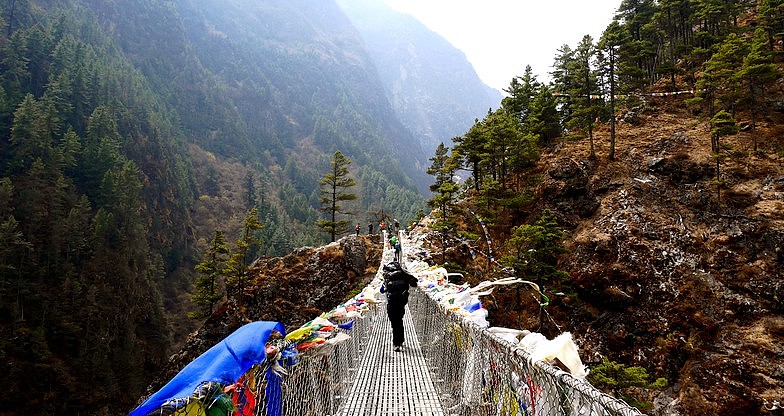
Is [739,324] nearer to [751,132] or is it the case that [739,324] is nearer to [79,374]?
[751,132]

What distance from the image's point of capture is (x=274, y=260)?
2634cm

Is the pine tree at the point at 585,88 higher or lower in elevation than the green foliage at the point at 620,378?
higher

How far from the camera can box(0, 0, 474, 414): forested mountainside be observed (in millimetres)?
32656

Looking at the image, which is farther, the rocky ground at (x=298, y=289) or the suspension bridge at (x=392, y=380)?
the rocky ground at (x=298, y=289)

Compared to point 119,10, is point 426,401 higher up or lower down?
lower down

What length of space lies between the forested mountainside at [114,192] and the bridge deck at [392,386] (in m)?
22.6

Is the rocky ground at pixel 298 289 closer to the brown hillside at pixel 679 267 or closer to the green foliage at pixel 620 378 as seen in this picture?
the brown hillside at pixel 679 267

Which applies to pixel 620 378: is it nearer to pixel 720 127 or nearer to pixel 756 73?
pixel 720 127

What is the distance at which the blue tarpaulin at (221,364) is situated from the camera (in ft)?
5.65

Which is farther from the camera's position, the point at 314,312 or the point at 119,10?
the point at 119,10

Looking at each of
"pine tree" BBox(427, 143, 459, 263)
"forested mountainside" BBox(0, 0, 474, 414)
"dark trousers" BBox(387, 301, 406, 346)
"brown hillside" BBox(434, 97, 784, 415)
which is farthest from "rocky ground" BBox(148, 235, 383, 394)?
"dark trousers" BBox(387, 301, 406, 346)

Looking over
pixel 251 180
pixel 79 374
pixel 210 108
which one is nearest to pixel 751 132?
pixel 79 374

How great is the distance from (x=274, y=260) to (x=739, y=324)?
24824 millimetres

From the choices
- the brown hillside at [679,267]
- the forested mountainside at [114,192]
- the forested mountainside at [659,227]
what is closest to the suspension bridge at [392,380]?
the forested mountainside at [659,227]
